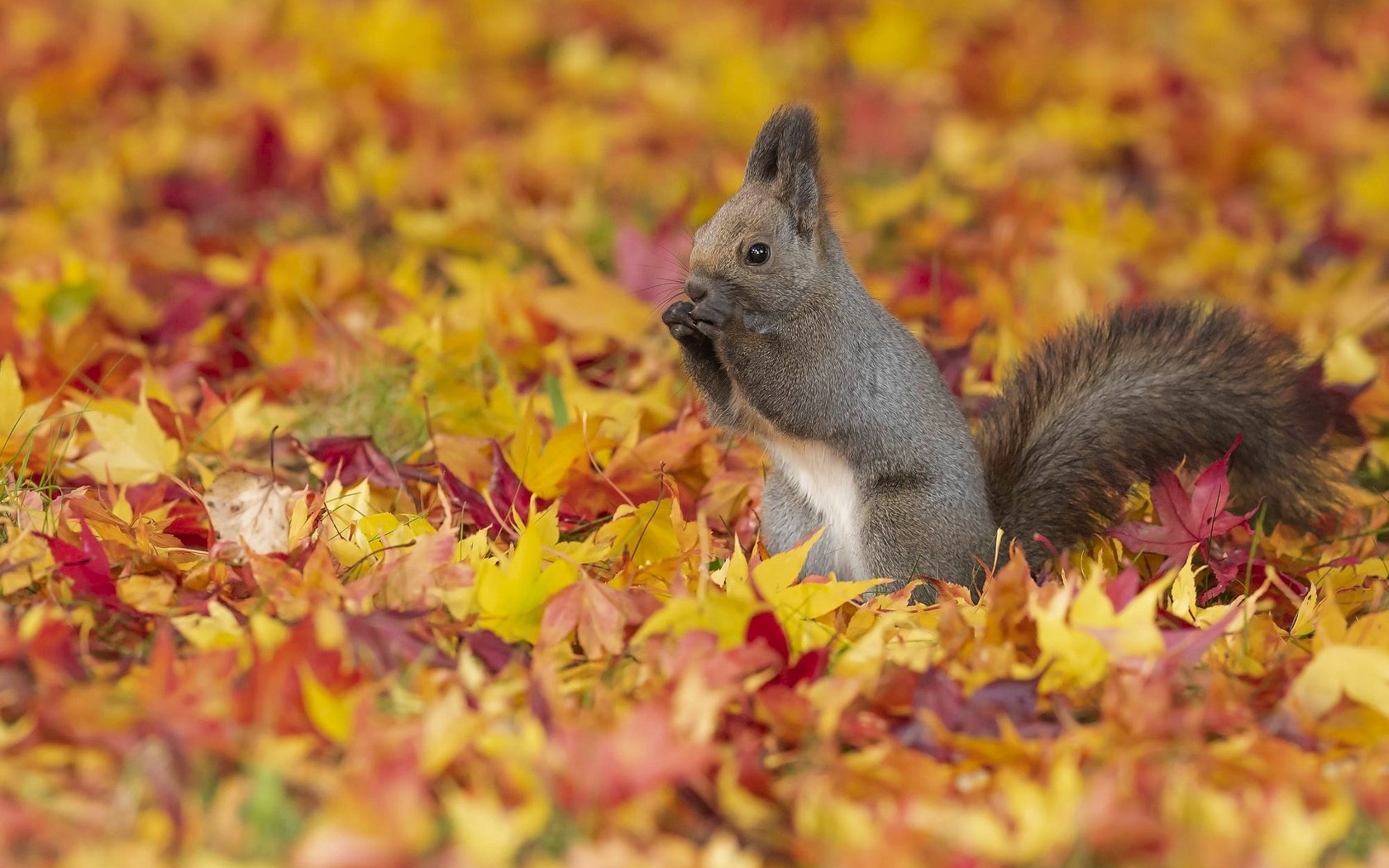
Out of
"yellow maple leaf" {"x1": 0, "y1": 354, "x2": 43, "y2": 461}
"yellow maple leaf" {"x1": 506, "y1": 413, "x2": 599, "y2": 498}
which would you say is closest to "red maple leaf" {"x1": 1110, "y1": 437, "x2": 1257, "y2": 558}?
"yellow maple leaf" {"x1": 506, "y1": 413, "x2": 599, "y2": 498}

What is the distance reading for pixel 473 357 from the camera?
10.0ft

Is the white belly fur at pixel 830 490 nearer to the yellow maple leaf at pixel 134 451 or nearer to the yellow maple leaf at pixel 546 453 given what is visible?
the yellow maple leaf at pixel 546 453

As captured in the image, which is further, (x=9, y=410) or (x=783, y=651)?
(x=9, y=410)

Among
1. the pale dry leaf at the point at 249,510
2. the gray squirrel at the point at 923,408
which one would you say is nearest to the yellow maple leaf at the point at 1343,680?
the gray squirrel at the point at 923,408

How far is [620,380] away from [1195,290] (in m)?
1.71

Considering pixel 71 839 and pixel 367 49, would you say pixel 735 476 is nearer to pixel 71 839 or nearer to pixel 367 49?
pixel 71 839

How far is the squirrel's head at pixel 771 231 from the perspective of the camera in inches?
96.8

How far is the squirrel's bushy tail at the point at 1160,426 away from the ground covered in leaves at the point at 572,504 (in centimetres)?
6

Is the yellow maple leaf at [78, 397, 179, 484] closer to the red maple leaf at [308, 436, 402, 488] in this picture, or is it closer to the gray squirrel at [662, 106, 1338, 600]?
the red maple leaf at [308, 436, 402, 488]

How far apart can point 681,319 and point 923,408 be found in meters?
0.39

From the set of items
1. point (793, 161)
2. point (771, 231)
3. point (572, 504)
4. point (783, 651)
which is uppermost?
point (793, 161)

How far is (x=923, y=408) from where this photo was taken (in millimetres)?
2447

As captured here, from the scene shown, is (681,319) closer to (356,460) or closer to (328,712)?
(356,460)

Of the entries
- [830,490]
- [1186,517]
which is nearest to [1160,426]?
[1186,517]
